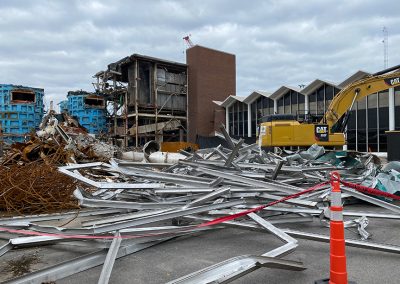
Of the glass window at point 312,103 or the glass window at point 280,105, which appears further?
the glass window at point 280,105

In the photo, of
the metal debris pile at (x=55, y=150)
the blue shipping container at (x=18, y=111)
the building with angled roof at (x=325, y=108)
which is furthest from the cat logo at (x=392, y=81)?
the blue shipping container at (x=18, y=111)

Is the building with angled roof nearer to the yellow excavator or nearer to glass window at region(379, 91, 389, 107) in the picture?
glass window at region(379, 91, 389, 107)

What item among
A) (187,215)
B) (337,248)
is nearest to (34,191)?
(187,215)

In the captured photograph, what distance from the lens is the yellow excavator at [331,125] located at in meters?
16.6

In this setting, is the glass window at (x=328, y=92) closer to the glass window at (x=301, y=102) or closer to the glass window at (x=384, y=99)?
the glass window at (x=301, y=102)

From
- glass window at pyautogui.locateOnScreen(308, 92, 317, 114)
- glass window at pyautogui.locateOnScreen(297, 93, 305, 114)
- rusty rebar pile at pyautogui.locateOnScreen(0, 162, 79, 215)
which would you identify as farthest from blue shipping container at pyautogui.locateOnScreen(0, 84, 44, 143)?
glass window at pyautogui.locateOnScreen(308, 92, 317, 114)

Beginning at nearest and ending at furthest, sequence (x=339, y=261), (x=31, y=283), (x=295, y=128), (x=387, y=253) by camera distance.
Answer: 1. (x=339, y=261)
2. (x=31, y=283)
3. (x=387, y=253)
4. (x=295, y=128)

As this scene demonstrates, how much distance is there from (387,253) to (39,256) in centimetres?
444

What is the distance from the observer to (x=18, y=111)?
27.9m

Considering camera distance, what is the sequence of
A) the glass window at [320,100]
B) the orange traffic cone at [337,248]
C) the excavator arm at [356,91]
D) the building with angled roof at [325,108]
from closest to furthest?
1. the orange traffic cone at [337,248]
2. the excavator arm at [356,91]
3. the building with angled roof at [325,108]
4. the glass window at [320,100]

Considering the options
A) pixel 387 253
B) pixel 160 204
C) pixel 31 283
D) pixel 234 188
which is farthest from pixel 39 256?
pixel 387 253

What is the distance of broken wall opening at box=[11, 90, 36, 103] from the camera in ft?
93.5

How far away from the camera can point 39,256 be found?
178 inches

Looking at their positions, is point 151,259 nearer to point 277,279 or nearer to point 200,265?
point 200,265
